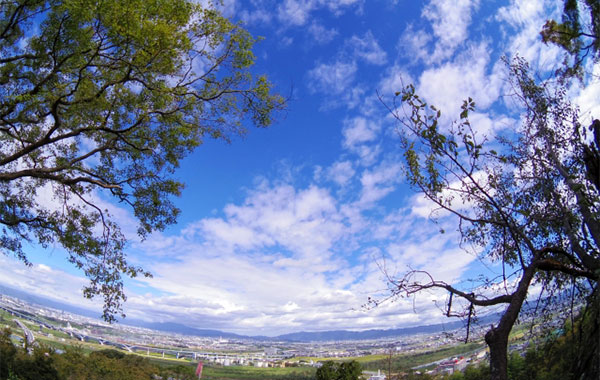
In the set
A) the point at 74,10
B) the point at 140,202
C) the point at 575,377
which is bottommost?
the point at 575,377

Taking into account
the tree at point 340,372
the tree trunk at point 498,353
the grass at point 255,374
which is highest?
the tree trunk at point 498,353

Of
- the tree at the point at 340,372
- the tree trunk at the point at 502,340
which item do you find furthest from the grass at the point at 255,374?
the tree trunk at the point at 502,340

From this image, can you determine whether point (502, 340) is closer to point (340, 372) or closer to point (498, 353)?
point (498, 353)

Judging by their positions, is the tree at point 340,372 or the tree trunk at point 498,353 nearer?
the tree trunk at point 498,353

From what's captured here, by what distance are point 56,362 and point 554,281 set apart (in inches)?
631

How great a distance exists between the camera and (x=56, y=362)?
12664 mm

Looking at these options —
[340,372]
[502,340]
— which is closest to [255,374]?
[340,372]

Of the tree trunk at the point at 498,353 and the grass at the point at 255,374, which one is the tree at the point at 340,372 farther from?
the grass at the point at 255,374

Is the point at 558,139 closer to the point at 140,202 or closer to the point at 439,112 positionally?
the point at 439,112

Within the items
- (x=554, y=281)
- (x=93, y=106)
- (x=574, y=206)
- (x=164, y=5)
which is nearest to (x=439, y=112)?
(x=574, y=206)

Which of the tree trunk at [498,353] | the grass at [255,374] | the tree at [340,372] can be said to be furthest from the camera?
the grass at [255,374]

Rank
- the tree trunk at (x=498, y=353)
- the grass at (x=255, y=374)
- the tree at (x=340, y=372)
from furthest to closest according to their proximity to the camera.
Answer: the grass at (x=255, y=374), the tree at (x=340, y=372), the tree trunk at (x=498, y=353)

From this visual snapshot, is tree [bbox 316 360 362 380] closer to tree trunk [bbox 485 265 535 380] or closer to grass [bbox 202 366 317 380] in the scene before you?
tree trunk [bbox 485 265 535 380]

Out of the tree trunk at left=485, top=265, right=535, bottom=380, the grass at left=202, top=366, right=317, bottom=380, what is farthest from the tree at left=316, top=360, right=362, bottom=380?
the grass at left=202, top=366, right=317, bottom=380
